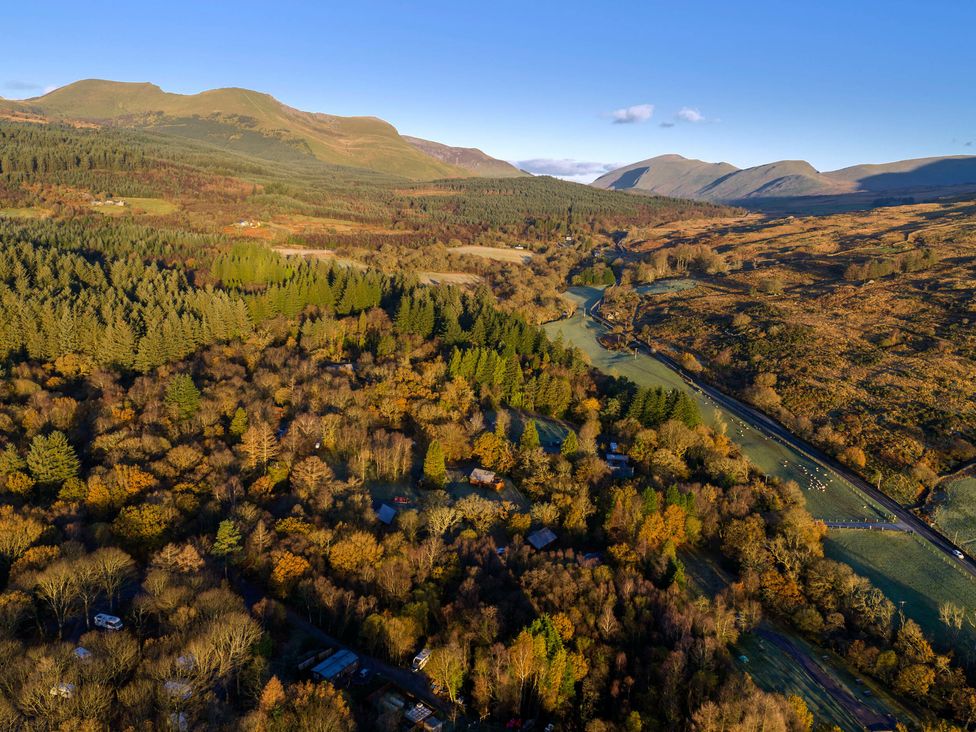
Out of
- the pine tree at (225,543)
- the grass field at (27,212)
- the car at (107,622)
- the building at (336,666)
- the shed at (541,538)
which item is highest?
the grass field at (27,212)

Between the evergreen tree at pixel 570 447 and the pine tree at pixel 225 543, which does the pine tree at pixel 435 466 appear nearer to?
the evergreen tree at pixel 570 447

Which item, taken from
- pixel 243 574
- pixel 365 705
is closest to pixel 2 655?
pixel 243 574

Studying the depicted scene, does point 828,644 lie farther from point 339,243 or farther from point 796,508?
point 339,243

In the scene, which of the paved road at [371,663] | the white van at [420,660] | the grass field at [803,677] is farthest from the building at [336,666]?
the grass field at [803,677]

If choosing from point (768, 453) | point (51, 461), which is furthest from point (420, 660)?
point (768, 453)

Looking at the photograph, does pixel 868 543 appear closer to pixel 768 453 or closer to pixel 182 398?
pixel 768 453

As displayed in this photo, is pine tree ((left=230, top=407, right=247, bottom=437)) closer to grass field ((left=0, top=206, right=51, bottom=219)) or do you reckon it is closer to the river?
the river
